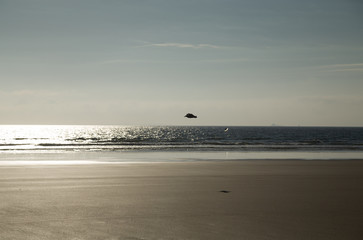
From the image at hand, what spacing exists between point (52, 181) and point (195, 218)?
782cm

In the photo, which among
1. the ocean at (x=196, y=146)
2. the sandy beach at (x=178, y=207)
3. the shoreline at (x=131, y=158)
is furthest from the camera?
the ocean at (x=196, y=146)

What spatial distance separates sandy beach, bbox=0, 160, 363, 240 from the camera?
24.0 ft

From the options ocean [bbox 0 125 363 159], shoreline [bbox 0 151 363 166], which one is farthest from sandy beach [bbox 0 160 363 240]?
ocean [bbox 0 125 363 159]

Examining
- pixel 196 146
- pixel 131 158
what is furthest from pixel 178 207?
pixel 196 146

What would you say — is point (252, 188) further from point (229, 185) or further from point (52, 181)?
point (52, 181)

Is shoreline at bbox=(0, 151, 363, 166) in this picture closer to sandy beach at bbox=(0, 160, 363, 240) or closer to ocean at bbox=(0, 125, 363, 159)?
ocean at bbox=(0, 125, 363, 159)

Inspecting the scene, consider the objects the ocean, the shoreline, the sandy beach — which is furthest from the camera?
the ocean

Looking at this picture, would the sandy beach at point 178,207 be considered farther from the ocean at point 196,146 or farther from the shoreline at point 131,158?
the ocean at point 196,146

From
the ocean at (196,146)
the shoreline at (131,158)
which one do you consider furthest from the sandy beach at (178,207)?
the ocean at (196,146)

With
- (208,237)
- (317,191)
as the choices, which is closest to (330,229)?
(208,237)

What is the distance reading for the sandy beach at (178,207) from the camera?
7.31 meters

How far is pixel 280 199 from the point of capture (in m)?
10.9

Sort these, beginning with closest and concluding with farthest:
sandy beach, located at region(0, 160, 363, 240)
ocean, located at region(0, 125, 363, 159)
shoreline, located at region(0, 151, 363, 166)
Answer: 1. sandy beach, located at region(0, 160, 363, 240)
2. shoreline, located at region(0, 151, 363, 166)
3. ocean, located at region(0, 125, 363, 159)

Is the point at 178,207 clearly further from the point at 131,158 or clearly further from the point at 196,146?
the point at 196,146
